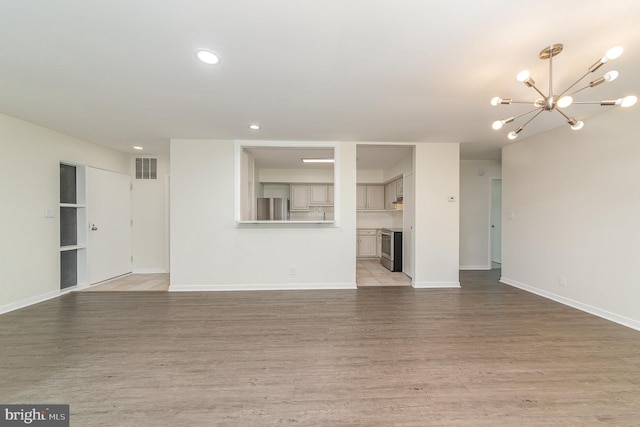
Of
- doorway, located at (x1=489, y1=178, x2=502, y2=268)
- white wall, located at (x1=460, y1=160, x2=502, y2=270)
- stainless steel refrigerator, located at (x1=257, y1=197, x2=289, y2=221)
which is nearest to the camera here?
white wall, located at (x1=460, y1=160, x2=502, y2=270)

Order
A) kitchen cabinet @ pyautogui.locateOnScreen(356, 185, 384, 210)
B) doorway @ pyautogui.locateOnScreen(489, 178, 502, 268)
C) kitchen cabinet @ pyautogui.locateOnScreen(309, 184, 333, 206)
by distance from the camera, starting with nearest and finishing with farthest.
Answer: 1. doorway @ pyautogui.locateOnScreen(489, 178, 502, 268)
2. kitchen cabinet @ pyautogui.locateOnScreen(309, 184, 333, 206)
3. kitchen cabinet @ pyautogui.locateOnScreen(356, 185, 384, 210)

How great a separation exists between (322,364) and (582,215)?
3.78 m

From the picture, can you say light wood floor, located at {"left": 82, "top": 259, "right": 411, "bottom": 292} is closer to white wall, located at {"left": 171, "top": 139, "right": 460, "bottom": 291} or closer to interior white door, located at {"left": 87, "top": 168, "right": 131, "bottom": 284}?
interior white door, located at {"left": 87, "top": 168, "right": 131, "bottom": 284}

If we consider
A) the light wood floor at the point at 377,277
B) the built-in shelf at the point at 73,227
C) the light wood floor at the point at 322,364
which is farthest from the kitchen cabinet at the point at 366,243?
the built-in shelf at the point at 73,227

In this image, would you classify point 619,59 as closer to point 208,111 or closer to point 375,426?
point 375,426

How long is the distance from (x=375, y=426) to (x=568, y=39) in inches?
110

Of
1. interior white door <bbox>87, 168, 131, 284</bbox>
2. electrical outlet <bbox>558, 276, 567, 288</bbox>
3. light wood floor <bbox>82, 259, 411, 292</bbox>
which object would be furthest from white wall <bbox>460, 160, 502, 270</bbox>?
interior white door <bbox>87, 168, 131, 284</bbox>

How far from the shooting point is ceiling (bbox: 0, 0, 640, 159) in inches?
55.5

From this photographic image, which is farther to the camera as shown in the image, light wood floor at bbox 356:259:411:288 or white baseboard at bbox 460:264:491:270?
white baseboard at bbox 460:264:491:270

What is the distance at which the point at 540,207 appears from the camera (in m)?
3.66

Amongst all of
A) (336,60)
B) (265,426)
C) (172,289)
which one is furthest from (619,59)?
(172,289)

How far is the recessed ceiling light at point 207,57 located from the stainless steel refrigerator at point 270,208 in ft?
12.2

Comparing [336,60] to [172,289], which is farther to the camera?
[172,289]

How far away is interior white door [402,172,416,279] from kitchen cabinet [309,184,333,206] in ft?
7.62
